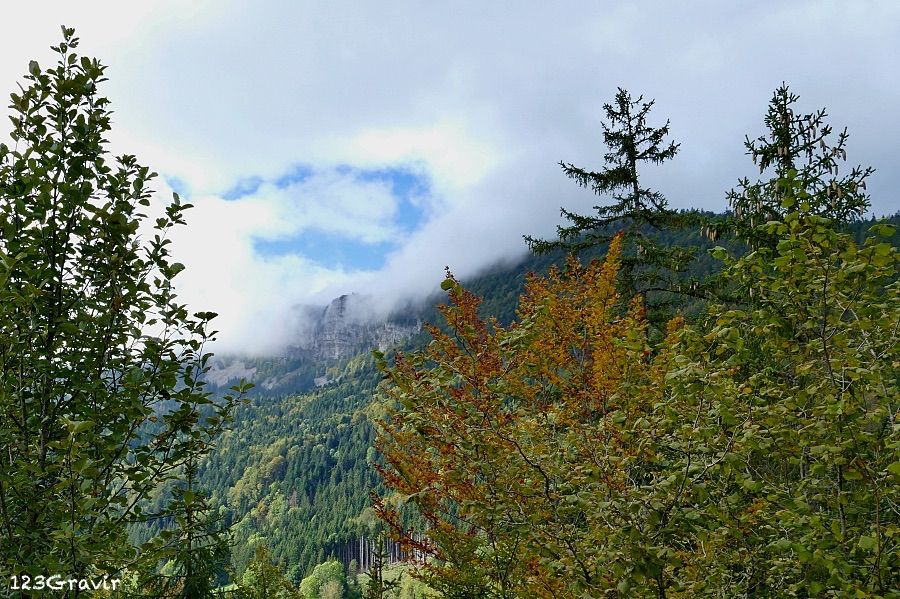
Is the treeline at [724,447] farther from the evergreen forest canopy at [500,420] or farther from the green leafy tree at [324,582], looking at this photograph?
the green leafy tree at [324,582]

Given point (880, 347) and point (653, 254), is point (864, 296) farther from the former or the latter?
point (653, 254)

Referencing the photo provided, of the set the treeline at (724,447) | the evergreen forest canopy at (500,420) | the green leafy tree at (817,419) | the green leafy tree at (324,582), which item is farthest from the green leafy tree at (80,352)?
the green leafy tree at (324,582)

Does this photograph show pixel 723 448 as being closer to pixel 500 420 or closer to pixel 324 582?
pixel 500 420

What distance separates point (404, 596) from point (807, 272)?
11011 centimetres

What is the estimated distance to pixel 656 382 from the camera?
5492 millimetres

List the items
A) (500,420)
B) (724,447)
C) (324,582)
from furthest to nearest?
(324,582) < (500,420) < (724,447)

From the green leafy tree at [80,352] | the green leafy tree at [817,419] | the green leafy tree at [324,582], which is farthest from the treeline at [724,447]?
the green leafy tree at [324,582]

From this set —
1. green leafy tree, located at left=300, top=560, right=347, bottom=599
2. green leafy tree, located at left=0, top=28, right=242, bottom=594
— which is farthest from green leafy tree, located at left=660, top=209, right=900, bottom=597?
green leafy tree, located at left=300, top=560, right=347, bottom=599

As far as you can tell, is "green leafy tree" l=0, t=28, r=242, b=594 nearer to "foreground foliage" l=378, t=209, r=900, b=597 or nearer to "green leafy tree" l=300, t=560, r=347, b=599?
"foreground foliage" l=378, t=209, r=900, b=597

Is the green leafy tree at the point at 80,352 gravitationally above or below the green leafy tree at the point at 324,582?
above

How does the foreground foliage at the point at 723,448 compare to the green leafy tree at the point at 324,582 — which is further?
the green leafy tree at the point at 324,582

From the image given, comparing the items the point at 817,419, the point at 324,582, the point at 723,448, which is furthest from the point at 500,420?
the point at 324,582

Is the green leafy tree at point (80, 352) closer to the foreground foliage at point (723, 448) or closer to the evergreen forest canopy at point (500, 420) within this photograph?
the evergreen forest canopy at point (500, 420)

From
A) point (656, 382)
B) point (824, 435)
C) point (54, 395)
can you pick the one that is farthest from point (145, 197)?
point (824, 435)
